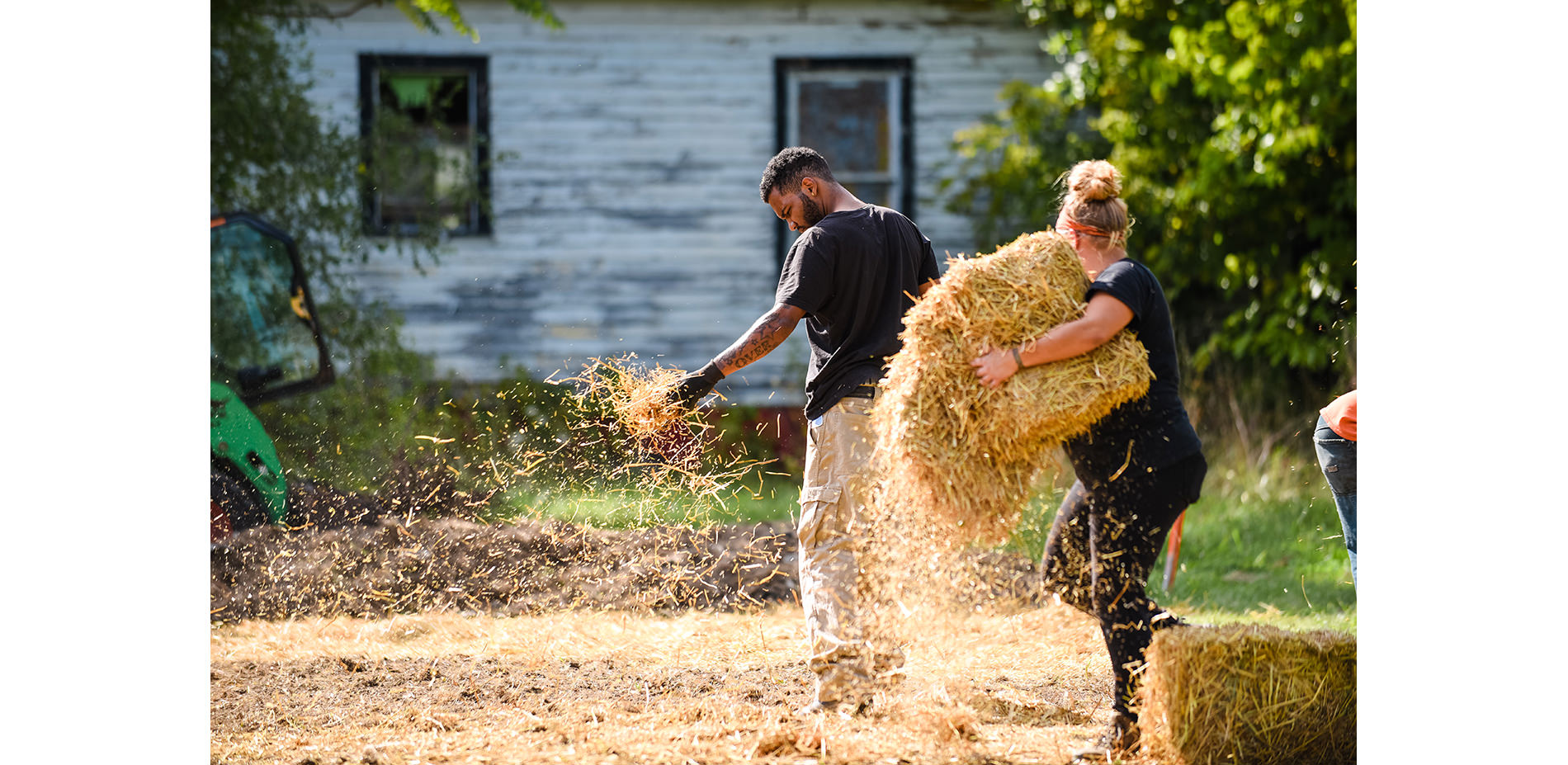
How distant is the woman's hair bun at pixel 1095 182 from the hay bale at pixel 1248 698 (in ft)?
4.32

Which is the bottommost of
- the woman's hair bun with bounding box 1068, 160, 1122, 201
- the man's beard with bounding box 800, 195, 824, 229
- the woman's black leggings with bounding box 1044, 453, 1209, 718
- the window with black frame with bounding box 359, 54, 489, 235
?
the woman's black leggings with bounding box 1044, 453, 1209, 718

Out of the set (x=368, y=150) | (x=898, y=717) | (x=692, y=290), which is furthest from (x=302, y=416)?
(x=898, y=717)

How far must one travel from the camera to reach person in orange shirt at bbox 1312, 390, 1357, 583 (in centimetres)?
375

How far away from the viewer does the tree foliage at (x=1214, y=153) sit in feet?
27.7

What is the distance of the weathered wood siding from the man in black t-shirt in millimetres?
6415

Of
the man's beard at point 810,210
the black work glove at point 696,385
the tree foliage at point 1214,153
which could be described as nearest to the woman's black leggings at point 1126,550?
the black work glove at point 696,385

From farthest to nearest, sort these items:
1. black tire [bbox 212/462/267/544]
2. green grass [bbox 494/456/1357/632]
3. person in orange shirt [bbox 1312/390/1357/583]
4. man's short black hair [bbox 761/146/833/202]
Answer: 1. black tire [bbox 212/462/267/544]
2. green grass [bbox 494/456/1357/632]
3. man's short black hair [bbox 761/146/833/202]
4. person in orange shirt [bbox 1312/390/1357/583]

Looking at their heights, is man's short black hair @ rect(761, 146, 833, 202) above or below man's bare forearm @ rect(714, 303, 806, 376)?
above

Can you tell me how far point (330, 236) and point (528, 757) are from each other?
7.01 m

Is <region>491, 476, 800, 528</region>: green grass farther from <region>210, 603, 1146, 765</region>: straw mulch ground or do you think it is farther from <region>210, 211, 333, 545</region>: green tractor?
<region>210, 211, 333, 545</region>: green tractor

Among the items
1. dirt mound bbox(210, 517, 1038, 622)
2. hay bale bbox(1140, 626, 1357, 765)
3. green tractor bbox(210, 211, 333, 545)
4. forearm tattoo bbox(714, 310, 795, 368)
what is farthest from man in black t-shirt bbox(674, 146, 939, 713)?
green tractor bbox(210, 211, 333, 545)

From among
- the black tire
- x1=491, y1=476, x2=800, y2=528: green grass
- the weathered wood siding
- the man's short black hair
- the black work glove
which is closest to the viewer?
the black work glove

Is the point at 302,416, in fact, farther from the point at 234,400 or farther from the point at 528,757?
the point at 528,757

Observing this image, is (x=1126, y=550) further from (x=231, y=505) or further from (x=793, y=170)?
(x=231, y=505)
